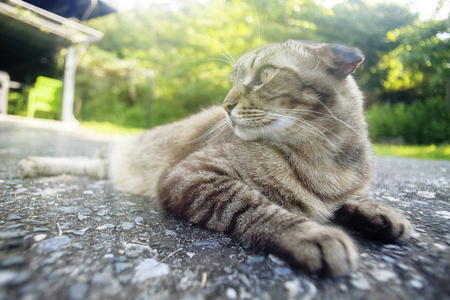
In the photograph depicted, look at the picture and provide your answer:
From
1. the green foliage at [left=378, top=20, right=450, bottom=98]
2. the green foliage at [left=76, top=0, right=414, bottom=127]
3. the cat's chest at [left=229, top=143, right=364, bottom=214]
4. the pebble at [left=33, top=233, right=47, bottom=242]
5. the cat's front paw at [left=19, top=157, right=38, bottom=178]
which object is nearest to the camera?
the pebble at [left=33, top=233, right=47, bottom=242]

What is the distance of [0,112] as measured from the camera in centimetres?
783

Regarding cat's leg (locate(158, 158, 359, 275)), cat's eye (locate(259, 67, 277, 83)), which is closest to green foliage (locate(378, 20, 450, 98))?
cat's eye (locate(259, 67, 277, 83))

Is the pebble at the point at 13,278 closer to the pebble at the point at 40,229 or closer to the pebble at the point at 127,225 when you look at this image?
the pebble at the point at 40,229

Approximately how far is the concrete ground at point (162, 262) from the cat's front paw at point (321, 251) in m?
0.03

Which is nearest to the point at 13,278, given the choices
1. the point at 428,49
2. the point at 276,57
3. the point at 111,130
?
the point at 276,57

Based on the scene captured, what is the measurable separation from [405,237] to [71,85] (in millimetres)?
10400

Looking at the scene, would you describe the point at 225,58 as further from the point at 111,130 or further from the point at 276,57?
the point at 111,130

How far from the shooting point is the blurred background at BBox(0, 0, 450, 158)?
838cm

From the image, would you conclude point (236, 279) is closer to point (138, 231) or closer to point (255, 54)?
point (138, 231)

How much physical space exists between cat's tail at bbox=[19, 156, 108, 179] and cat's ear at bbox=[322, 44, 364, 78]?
2.56m

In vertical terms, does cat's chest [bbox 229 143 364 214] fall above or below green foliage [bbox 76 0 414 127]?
below

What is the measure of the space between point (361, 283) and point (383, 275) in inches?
4.4

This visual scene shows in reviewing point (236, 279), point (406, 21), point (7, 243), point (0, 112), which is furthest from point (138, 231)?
point (406, 21)

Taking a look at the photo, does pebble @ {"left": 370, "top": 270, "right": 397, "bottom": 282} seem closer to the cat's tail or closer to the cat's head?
the cat's head
